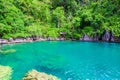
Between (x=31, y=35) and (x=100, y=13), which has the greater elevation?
(x=100, y=13)

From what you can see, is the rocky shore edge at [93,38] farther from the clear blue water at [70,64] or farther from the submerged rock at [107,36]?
the clear blue water at [70,64]

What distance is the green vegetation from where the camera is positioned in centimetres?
7694

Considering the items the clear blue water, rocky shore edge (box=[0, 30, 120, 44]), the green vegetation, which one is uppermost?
the green vegetation

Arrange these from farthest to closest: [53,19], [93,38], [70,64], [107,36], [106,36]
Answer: [53,19] → [93,38] → [106,36] → [107,36] → [70,64]

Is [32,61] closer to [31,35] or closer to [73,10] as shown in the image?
[31,35]

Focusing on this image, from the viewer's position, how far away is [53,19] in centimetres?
8894

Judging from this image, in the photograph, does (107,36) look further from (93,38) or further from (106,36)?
(93,38)

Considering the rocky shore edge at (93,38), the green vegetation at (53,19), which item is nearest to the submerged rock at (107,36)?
the rocky shore edge at (93,38)

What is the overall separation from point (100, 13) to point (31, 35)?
28.0 meters

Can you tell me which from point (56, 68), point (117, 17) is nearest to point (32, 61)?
point (56, 68)

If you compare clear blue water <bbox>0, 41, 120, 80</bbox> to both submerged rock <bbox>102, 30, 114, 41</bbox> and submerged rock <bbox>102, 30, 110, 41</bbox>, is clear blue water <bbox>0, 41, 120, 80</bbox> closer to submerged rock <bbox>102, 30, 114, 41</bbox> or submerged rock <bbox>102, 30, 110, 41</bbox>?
submerged rock <bbox>102, 30, 114, 41</bbox>

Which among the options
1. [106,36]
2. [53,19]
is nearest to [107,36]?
[106,36]

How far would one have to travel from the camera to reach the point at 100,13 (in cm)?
8625

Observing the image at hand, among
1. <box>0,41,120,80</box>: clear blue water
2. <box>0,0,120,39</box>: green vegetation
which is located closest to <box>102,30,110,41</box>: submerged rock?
<box>0,0,120,39</box>: green vegetation
